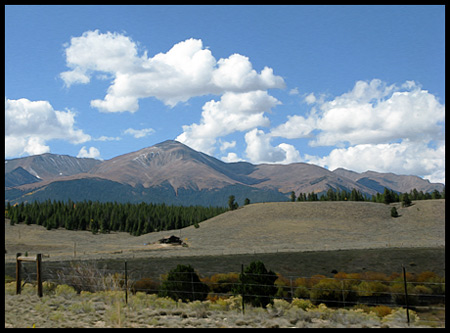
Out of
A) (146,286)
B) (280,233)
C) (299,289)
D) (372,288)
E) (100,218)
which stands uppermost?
(100,218)

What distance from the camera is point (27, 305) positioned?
2000cm

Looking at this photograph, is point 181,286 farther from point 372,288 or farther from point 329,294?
point 372,288

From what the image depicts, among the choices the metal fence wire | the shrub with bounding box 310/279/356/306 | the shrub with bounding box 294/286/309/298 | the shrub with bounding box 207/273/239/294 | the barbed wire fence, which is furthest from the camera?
the shrub with bounding box 207/273/239/294

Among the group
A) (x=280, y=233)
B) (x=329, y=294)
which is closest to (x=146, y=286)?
(x=329, y=294)

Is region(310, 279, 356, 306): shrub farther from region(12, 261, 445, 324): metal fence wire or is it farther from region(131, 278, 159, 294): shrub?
region(131, 278, 159, 294): shrub

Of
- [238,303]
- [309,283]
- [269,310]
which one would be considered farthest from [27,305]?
[309,283]

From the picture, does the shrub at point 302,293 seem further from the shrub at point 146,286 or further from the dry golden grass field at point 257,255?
the shrub at point 146,286

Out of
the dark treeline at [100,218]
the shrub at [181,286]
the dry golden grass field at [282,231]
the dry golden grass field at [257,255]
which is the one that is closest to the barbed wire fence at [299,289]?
the shrub at [181,286]

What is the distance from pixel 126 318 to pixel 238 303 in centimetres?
541

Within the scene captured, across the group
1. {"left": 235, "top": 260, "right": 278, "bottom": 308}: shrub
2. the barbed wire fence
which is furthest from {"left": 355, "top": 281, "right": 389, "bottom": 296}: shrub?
{"left": 235, "top": 260, "right": 278, "bottom": 308}: shrub

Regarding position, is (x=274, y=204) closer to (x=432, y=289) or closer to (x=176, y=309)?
(x=432, y=289)

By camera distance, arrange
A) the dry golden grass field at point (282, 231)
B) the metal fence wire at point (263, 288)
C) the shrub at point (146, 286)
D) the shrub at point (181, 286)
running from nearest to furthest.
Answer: the metal fence wire at point (263, 288), the shrub at point (181, 286), the shrub at point (146, 286), the dry golden grass field at point (282, 231)

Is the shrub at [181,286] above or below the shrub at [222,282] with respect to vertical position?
above

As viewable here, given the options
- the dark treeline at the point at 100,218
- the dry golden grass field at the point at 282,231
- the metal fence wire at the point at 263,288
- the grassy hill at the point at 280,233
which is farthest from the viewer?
the dark treeline at the point at 100,218
